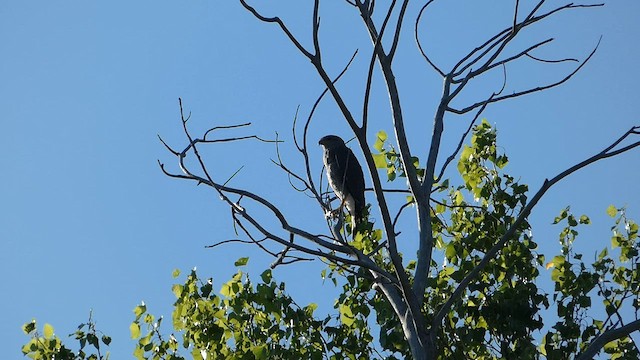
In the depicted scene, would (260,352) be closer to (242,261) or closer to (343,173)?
(242,261)

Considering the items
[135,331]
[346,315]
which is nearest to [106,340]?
[135,331]

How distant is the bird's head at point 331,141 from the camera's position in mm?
11188

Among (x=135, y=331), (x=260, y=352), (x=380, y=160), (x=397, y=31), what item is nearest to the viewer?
(x=397, y=31)

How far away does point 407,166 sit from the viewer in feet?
15.0

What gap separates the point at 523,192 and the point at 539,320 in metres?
1.18

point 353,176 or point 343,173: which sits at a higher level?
point 353,176

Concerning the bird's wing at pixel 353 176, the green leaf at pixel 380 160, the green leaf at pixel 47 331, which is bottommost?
the green leaf at pixel 47 331

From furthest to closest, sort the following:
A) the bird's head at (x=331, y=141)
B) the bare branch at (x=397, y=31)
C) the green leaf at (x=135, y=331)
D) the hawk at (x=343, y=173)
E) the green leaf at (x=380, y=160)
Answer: the bird's head at (x=331, y=141) → the hawk at (x=343, y=173) → the green leaf at (x=135, y=331) → the green leaf at (x=380, y=160) → the bare branch at (x=397, y=31)

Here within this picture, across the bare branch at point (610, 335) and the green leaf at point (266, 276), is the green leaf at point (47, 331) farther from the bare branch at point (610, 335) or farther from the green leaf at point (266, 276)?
the bare branch at point (610, 335)

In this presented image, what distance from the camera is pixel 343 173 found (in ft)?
30.6

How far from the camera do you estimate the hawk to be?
9.30 meters

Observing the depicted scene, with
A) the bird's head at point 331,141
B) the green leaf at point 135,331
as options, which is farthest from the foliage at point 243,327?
the bird's head at point 331,141

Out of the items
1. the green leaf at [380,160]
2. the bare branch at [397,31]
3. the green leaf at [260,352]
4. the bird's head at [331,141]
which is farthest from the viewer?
the bird's head at [331,141]

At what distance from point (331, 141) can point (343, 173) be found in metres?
2.06
